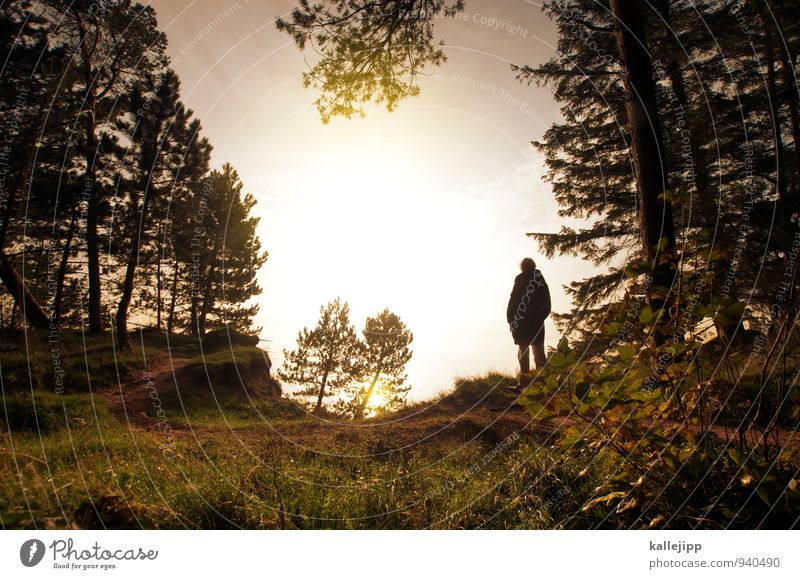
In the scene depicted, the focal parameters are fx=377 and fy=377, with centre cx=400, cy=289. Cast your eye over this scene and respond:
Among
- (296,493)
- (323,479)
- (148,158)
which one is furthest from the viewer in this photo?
(148,158)

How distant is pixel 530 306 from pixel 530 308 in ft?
0.16

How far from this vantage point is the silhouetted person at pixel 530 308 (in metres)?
8.87

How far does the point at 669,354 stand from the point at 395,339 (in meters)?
26.6

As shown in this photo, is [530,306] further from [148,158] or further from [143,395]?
[148,158]

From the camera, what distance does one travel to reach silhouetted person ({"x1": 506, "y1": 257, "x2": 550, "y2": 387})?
8867mm

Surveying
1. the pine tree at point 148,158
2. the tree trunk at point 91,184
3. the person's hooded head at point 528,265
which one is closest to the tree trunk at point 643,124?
the person's hooded head at point 528,265

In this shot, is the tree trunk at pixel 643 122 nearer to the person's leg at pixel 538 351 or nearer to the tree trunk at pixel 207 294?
the person's leg at pixel 538 351

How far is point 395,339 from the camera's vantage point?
94.2ft

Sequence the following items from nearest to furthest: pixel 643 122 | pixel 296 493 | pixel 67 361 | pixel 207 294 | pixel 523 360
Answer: pixel 296 493 → pixel 643 122 → pixel 523 360 → pixel 67 361 → pixel 207 294

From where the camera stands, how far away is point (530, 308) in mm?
8898

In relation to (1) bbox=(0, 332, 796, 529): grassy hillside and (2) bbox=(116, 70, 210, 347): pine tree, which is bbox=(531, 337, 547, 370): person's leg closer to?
(1) bbox=(0, 332, 796, 529): grassy hillside

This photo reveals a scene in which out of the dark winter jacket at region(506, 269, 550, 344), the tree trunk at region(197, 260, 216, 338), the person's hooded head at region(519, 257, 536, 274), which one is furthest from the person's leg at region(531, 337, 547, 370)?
the tree trunk at region(197, 260, 216, 338)

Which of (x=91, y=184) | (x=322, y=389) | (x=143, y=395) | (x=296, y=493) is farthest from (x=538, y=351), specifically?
(x=322, y=389)
